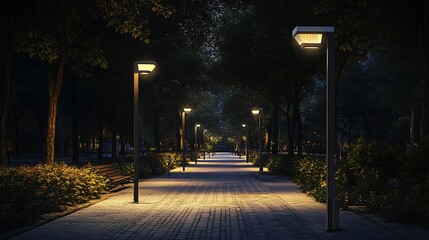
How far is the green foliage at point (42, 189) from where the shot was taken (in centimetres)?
1251

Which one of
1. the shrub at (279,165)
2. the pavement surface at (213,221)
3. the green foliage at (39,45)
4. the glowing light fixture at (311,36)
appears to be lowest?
the pavement surface at (213,221)

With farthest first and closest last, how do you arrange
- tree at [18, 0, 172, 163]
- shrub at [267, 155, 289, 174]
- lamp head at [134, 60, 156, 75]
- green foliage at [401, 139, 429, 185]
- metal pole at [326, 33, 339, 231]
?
shrub at [267, 155, 289, 174] < tree at [18, 0, 172, 163] < lamp head at [134, 60, 156, 75] < green foliage at [401, 139, 429, 185] < metal pole at [326, 33, 339, 231]

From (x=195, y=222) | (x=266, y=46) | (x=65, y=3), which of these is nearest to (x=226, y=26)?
(x=266, y=46)

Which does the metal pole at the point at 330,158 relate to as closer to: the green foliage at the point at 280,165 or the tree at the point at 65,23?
the tree at the point at 65,23

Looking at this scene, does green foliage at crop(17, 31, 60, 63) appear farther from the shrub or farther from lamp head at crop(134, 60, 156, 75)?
the shrub

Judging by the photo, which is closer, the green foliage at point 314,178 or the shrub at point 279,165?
the green foliage at point 314,178

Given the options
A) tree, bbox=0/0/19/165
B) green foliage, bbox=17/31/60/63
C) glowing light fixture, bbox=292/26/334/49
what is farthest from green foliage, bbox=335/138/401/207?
green foliage, bbox=17/31/60/63

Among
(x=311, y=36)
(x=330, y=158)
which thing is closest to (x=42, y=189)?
(x=330, y=158)

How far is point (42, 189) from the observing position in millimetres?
15391

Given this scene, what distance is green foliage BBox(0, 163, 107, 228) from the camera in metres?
12.5

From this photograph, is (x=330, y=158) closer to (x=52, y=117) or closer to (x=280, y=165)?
(x=52, y=117)

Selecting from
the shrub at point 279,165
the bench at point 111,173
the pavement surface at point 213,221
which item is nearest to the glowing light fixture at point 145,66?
the pavement surface at point 213,221

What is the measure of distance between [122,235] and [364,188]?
25.0 ft

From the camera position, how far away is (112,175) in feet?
81.0
